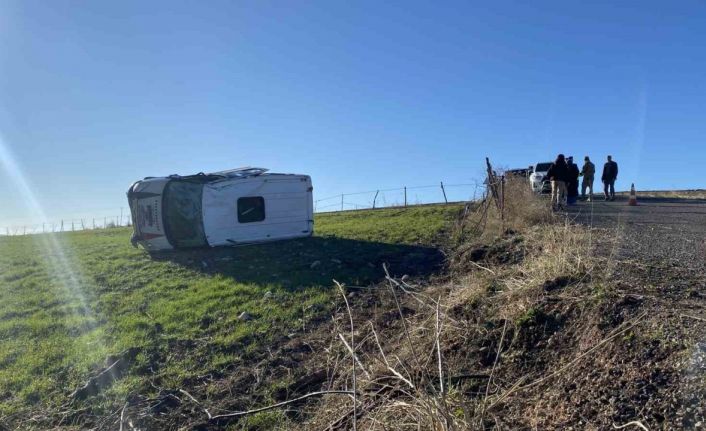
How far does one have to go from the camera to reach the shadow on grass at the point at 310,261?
9625mm

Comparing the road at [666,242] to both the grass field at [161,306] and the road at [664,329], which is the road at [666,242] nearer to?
the road at [664,329]

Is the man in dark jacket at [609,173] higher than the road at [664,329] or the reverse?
higher

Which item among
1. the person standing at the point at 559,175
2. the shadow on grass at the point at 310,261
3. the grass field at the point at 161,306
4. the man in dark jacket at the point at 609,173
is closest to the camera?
the grass field at the point at 161,306

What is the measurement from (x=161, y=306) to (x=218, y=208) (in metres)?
5.78

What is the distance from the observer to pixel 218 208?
545 inches

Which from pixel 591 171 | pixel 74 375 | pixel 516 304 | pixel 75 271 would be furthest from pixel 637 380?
pixel 591 171

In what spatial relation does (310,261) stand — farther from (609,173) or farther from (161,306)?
(609,173)

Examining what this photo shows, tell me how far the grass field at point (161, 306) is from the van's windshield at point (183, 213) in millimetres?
513

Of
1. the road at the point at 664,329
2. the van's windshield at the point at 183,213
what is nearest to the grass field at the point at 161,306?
the van's windshield at the point at 183,213

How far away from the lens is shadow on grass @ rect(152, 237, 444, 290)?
9.62 meters

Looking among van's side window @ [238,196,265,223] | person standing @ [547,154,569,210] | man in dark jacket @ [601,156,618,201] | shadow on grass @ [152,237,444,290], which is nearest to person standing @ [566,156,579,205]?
person standing @ [547,154,569,210]

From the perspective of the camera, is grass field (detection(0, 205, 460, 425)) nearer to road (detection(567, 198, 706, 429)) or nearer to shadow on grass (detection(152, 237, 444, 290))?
shadow on grass (detection(152, 237, 444, 290))

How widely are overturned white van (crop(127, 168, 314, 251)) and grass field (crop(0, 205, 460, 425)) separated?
546 millimetres

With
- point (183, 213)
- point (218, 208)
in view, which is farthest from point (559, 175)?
point (183, 213)
